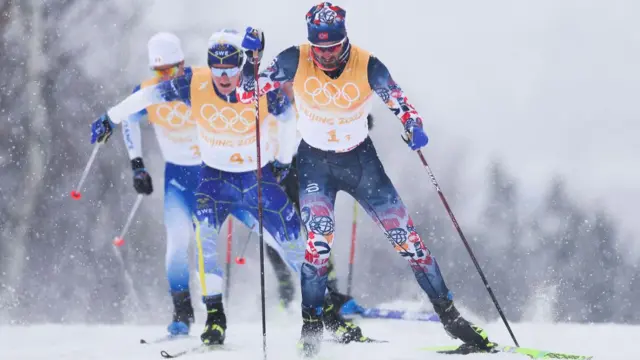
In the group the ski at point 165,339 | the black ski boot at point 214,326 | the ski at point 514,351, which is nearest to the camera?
the ski at point 514,351

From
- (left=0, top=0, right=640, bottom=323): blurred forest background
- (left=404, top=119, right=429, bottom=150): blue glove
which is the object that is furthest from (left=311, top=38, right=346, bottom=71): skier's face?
(left=0, top=0, right=640, bottom=323): blurred forest background

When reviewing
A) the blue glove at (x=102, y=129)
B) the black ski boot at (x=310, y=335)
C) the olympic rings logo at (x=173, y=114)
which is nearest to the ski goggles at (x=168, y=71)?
the olympic rings logo at (x=173, y=114)

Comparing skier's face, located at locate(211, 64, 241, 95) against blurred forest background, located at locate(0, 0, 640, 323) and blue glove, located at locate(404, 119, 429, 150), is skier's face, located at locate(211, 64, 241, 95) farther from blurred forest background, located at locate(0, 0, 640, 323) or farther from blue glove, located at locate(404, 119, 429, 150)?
blurred forest background, located at locate(0, 0, 640, 323)

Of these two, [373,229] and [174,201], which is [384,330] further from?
[373,229]

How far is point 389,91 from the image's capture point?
5.44 meters

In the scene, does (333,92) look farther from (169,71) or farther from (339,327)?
(169,71)

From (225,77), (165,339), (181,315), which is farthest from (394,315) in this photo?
(225,77)

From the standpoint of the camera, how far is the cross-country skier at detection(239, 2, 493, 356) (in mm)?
5395

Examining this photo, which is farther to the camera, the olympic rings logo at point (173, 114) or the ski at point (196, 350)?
the olympic rings logo at point (173, 114)

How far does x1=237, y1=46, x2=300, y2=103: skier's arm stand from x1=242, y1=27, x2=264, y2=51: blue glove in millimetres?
128

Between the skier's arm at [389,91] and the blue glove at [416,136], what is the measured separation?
7cm

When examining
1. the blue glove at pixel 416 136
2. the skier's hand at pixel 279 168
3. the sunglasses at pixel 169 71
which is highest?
the sunglasses at pixel 169 71

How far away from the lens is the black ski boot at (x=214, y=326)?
602cm

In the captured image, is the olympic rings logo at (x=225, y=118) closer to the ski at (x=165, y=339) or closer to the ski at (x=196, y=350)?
the ski at (x=196, y=350)
